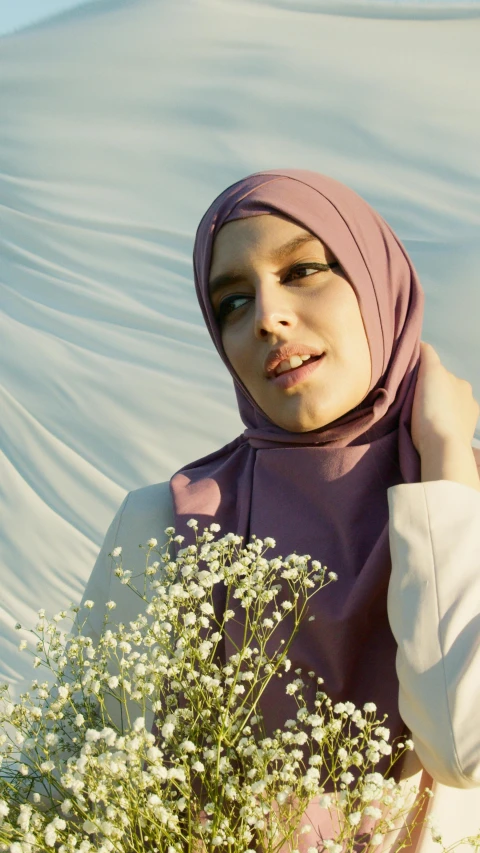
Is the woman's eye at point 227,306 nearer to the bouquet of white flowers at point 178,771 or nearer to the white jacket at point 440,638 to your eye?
the white jacket at point 440,638

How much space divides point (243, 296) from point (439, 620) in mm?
739

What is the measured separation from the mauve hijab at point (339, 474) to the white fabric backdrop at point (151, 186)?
5.63ft

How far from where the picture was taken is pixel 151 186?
417 cm

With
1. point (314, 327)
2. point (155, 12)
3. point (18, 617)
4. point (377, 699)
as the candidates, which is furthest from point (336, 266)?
point (155, 12)

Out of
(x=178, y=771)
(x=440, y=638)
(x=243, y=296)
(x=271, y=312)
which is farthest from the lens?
(x=243, y=296)

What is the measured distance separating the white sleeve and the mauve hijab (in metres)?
0.12

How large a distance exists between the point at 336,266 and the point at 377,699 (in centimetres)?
75

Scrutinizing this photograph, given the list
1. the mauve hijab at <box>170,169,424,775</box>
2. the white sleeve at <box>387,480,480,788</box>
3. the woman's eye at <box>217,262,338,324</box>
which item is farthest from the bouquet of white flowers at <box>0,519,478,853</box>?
the woman's eye at <box>217,262,338,324</box>

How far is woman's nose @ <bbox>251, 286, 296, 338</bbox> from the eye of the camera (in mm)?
1509

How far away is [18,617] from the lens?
3.76 m

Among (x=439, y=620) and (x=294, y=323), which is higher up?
(x=294, y=323)

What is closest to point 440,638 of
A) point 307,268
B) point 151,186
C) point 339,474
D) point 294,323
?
point 339,474

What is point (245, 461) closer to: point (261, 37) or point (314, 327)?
point (314, 327)

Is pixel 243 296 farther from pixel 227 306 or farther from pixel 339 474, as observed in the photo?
pixel 339 474
